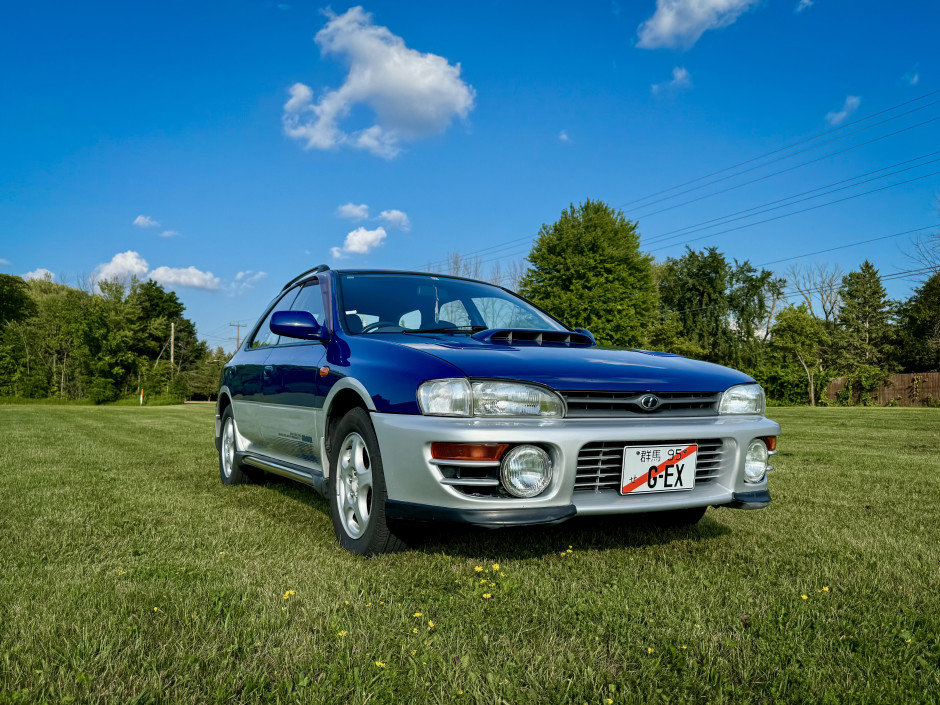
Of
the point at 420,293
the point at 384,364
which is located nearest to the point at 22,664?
the point at 384,364

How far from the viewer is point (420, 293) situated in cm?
463

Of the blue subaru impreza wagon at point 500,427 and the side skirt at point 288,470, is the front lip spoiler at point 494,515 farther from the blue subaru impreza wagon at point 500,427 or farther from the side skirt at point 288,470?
the side skirt at point 288,470

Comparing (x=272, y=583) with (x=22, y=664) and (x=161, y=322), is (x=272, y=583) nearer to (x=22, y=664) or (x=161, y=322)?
(x=22, y=664)

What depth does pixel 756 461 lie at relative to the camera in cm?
359

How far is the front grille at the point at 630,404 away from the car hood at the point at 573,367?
3 centimetres

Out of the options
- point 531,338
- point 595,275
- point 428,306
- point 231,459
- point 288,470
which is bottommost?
point 231,459

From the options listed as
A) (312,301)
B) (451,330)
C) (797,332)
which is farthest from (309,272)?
(797,332)

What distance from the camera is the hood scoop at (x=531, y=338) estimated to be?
3.65 m

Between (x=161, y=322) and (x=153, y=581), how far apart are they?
6964 centimetres

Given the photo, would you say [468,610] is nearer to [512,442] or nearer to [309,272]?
[512,442]

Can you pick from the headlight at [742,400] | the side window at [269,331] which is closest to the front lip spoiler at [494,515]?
the headlight at [742,400]

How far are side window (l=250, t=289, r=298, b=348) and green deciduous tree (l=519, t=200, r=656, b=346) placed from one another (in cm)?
3525

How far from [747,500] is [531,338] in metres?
1.36

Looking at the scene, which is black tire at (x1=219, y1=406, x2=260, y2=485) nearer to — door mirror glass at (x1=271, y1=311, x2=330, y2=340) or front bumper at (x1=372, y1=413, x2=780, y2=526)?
door mirror glass at (x1=271, y1=311, x2=330, y2=340)
